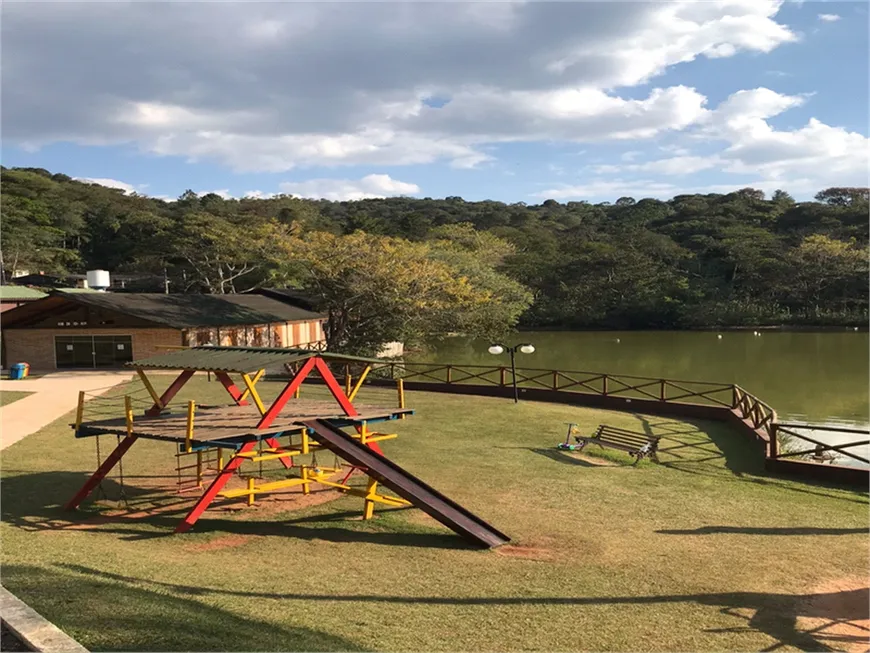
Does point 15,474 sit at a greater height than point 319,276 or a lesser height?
lesser

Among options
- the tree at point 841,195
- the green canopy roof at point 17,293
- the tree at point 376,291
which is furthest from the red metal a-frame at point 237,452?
the tree at point 841,195

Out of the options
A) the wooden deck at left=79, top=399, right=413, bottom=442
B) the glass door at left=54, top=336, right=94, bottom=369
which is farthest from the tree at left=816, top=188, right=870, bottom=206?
the wooden deck at left=79, top=399, right=413, bottom=442

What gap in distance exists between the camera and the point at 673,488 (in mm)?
12398

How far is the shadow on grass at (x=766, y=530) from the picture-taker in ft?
32.3

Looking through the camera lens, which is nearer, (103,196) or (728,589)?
(728,589)

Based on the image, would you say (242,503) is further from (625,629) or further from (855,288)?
(855,288)

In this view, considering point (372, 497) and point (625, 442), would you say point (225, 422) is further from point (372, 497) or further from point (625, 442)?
point (625, 442)

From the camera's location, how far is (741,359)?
137 feet

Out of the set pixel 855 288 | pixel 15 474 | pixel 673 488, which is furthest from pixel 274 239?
pixel 855 288

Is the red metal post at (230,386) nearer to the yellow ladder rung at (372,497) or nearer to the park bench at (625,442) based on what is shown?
the yellow ladder rung at (372,497)

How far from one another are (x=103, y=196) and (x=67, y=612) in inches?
3394

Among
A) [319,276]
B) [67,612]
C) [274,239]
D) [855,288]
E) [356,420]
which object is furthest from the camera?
[855,288]

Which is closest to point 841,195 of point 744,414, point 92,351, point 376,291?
point 376,291

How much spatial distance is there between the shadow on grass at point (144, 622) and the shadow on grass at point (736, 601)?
0.52 meters
